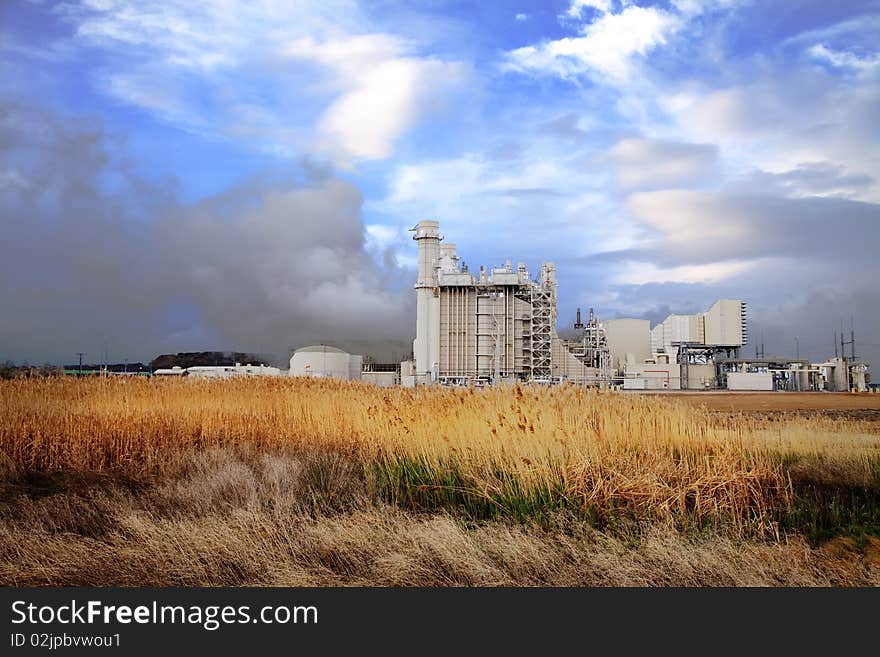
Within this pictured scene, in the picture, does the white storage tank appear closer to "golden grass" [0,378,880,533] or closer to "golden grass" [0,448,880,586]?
"golden grass" [0,378,880,533]

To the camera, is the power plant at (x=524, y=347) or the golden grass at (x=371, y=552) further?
the power plant at (x=524, y=347)

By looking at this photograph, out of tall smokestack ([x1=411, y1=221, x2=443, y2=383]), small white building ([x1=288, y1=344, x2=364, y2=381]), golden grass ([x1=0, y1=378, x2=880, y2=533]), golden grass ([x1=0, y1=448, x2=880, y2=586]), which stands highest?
tall smokestack ([x1=411, y1=221, x2=443, y2=383])

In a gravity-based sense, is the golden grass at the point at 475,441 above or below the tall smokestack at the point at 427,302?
below

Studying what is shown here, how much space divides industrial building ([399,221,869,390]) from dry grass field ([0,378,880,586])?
118ft

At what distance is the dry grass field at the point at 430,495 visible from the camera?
5266 millimetres

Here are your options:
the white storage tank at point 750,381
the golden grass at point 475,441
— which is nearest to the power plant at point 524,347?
the white storage tank at point 750,381

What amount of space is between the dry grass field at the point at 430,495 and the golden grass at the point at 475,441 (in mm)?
38

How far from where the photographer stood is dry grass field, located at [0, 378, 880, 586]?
17.3ft

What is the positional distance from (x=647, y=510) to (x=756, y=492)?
1.49m

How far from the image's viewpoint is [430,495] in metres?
7.59

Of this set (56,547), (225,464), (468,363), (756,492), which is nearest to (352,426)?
(225,464)

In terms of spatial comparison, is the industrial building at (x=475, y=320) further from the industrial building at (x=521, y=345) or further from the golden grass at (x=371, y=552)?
the golden grass at (x=371, y=552)

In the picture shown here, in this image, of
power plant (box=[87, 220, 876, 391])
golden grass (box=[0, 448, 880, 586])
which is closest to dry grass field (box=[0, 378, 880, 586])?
golden grass (box=[0, 448, 880, 586])

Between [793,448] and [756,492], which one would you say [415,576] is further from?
[793,448]
